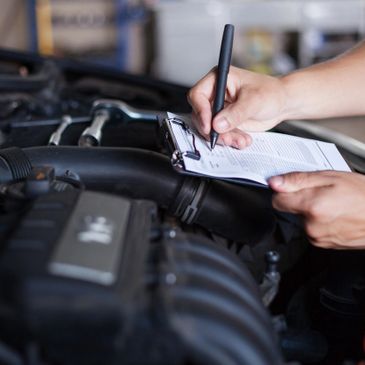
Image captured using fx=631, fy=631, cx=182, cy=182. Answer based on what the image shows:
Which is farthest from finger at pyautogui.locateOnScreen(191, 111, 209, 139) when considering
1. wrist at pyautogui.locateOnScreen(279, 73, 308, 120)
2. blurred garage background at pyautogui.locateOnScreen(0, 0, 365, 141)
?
blurred garage background at pyautogui.locateOnScreen(0, 0, 365, 141)

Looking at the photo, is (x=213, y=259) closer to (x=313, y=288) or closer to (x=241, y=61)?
(x=313, y=288)

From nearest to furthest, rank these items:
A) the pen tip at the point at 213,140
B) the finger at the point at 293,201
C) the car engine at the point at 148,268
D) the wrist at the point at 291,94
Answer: the car engine at the point at 148,268 → the finger at the point at 293,201 → the pen tip at the point at 213,140 → the wrist at the point at 291,94

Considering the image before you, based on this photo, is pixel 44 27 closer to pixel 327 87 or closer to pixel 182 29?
pixel 182 29

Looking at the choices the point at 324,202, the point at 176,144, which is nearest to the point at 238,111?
the point at 176,144

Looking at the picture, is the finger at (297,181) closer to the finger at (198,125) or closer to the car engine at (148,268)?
the car engine at (148,268)

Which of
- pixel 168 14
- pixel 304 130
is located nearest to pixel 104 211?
pixel 304 130

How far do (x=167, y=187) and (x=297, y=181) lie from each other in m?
0.17

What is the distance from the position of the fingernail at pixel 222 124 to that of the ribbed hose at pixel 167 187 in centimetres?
8

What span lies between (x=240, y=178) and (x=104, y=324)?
0.31 m

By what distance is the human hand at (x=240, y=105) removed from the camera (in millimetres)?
857

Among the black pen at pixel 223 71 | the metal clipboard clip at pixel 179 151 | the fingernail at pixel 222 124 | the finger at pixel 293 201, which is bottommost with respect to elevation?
the finger at pixel 293 201

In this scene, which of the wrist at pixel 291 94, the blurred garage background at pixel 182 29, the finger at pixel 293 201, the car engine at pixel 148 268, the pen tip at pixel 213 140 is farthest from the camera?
the blurred garage background at pixel 182 29

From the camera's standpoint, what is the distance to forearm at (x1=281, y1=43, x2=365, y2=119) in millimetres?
1014

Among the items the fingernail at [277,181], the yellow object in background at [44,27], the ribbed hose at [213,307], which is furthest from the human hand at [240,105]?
the yellow object in background at [44,27]
